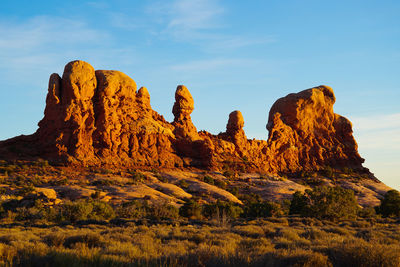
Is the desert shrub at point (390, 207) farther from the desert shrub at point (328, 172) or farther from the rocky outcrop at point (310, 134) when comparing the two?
the rocky outcrop at point (310, 134)

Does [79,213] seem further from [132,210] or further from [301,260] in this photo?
[301,260]

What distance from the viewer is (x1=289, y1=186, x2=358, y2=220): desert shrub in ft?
92.1

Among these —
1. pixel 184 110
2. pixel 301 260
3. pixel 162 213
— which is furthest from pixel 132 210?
pixel 184 110

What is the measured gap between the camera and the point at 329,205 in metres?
28.2

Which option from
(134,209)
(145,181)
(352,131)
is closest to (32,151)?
(145,181)

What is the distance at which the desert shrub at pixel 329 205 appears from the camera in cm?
2808

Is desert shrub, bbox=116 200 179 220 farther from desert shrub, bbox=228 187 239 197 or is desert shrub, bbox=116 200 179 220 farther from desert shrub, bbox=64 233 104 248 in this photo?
desert shrub, bbox=228 187 239 197

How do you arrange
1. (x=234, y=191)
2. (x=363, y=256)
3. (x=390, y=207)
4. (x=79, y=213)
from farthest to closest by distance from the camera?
(x=234, y=191) < (x=390, y=207) < (x=79, y=213) < (x=363, y=256)

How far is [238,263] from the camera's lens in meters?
8.16

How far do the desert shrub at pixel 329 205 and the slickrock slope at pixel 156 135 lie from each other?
80.0ft

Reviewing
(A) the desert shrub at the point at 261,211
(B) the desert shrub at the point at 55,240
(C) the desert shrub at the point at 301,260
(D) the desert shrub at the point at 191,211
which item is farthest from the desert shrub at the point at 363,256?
(A) the desert shrub at the point at 261,211

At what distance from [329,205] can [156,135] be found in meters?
29.4

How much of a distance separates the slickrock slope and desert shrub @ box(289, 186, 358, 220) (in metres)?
24.4

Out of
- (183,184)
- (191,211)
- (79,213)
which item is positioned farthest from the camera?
(183,184)
